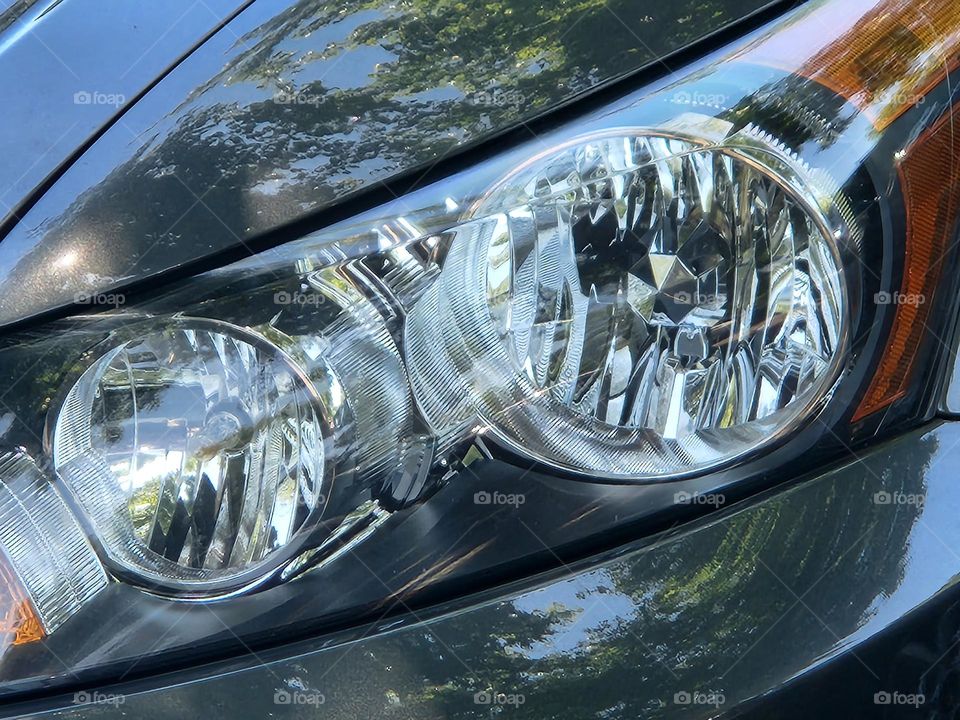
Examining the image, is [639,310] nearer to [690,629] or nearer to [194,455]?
[690,629]

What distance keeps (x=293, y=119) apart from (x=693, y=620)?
0.72 metres

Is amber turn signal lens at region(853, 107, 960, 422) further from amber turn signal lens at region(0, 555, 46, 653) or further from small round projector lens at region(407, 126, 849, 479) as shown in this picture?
amber turn signal lens at region(0, 555, 46, 653)

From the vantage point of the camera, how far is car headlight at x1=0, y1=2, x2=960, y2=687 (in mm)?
1050

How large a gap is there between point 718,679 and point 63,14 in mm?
1092

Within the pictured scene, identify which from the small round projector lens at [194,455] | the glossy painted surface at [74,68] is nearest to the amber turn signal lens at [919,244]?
the small round projector lens at [194,455]

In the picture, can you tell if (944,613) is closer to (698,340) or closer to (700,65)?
(698,340)

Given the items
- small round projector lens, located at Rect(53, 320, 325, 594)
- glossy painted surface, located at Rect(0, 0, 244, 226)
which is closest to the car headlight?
small round projector lens, located at Rect(53, 320, 325, 594)

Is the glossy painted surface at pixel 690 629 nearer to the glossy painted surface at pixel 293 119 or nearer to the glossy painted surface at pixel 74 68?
the glossy painted surface at pixel 293 119

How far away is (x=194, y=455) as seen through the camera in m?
1.09

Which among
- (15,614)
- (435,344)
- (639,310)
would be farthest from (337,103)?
(15,614)

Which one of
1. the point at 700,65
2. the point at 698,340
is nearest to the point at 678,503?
the point at 698,340

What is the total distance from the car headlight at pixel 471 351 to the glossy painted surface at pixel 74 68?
0.62ft

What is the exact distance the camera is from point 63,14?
45.4 inches

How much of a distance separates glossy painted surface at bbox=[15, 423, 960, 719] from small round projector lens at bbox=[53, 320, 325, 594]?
129 millimetres
